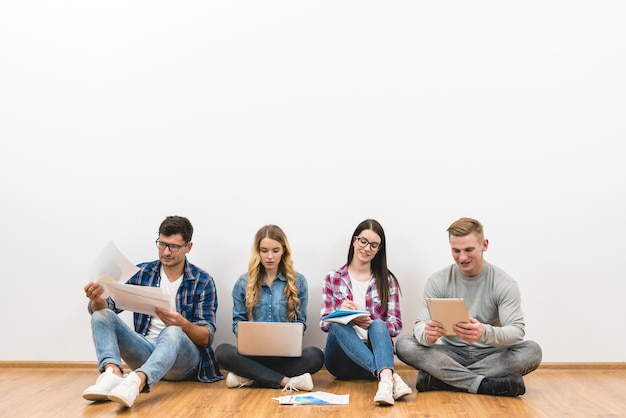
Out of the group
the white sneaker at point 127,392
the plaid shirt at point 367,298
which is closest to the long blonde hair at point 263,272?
the plaid shirt at point 367,298

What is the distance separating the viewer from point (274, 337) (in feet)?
9.96

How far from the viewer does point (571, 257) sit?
12.0ft

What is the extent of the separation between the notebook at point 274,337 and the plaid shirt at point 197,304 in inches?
15.6

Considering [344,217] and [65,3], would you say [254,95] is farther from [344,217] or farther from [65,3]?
[65,3]

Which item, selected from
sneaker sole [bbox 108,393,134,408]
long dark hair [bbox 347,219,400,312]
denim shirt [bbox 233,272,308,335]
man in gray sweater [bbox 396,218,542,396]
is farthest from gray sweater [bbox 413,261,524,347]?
sneaker sole [bbox 108,393,134,408]

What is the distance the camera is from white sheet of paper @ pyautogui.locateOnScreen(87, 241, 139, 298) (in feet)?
9.89

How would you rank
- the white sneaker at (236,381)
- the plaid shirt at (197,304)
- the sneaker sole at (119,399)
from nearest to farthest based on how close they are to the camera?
1. the sneaker sole at (119,399)
2. the white sneaker at (236,381)
3. the plaid shirt at (197,304)

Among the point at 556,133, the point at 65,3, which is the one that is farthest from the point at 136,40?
the point at 556,133

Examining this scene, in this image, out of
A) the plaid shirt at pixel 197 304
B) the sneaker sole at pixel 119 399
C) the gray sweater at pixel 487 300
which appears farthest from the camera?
the plaid shirt at pixel 197 304

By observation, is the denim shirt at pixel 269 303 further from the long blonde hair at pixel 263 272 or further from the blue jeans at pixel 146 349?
the blue jeans at pixel 146 349

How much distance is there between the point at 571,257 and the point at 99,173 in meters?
2.59

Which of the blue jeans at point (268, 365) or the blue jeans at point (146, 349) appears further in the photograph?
the blue jeans at point (268, 365)

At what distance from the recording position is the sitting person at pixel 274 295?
3250 mm

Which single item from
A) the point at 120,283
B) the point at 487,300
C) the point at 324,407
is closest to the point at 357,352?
the point at 324,407
